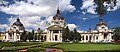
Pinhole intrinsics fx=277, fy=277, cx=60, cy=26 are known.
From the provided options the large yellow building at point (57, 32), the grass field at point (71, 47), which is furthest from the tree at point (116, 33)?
the grass field at point (71, 47)

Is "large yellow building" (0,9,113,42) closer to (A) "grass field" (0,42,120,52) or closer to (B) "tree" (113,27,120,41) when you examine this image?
(B) "tree" (113,27,120,41)

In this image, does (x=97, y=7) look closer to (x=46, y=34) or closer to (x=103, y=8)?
(x=103, y=8)

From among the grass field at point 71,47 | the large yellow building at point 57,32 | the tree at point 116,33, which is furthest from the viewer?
the large yellow building at point 57,32

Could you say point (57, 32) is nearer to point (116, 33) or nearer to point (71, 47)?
point (116, 33)

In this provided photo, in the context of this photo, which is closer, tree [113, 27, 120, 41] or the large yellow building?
tree [113, 27, 120, 41]

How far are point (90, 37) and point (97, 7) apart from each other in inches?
4464

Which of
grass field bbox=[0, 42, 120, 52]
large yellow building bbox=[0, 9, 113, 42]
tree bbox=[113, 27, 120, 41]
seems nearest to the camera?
grass field bbox=[0, 42, 120, 52]

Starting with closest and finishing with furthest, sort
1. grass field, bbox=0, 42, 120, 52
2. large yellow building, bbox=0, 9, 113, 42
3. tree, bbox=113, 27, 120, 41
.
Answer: grass field, bbox=0, 42, 120, 52 < tree, bbox=113, 27, 120, 41 < large yellow building, bbox=0, 9, 113, 42

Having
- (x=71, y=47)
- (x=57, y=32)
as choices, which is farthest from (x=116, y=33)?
(x=71, y=47)

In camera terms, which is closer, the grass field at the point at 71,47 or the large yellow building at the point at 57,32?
the grass field at the point at 71,47

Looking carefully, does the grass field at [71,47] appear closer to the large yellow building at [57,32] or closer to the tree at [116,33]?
the tree at [116,33]

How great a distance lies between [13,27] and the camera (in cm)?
14250

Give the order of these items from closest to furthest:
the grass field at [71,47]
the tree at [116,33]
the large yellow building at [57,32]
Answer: the grass field at [71,47], the tree at [116,33], the large yellow building at [57,32]

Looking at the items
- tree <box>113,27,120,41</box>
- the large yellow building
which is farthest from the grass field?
the large yellow building
